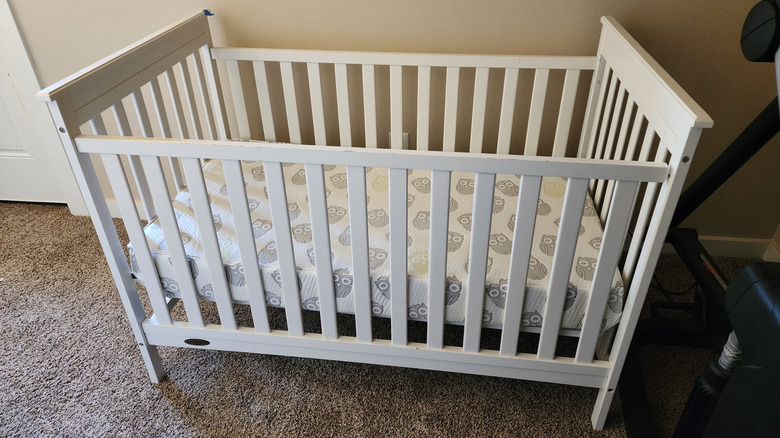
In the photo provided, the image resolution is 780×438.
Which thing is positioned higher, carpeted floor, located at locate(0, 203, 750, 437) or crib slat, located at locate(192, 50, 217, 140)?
crib slat, located at locate(192, 50, 217, 140)

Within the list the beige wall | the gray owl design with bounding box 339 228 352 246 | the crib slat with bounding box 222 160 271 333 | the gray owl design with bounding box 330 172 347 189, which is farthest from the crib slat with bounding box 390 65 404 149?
the crib slat with bounding box 222 160 271 333

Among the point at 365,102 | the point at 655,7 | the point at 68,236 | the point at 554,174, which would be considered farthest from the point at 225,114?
the point at 655,7

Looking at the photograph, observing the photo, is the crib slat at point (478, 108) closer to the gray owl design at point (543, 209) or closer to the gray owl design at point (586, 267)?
the gray owl design at point (543, 209)

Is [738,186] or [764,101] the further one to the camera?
[738,186]

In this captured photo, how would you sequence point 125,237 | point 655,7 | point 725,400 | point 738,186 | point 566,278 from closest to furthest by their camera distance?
point 725,400, point 566,278, point 655,7, point 738,186, point 125,237

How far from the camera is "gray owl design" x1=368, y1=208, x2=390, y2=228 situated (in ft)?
4.68

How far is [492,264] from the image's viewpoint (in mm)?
1284

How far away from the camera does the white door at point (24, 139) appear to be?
1.92 meters

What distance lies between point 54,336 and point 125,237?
55 centimetres

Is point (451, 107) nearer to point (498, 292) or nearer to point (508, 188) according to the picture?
point (508, 188)

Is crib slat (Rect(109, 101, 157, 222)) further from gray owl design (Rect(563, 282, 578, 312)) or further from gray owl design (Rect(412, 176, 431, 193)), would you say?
gray owl design (Rect(563, 282, 578, 312))

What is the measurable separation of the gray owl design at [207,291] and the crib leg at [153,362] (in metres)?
0.25

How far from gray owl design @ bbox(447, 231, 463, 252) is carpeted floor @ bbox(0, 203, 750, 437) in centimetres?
44

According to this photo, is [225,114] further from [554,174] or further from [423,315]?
[554,174]
